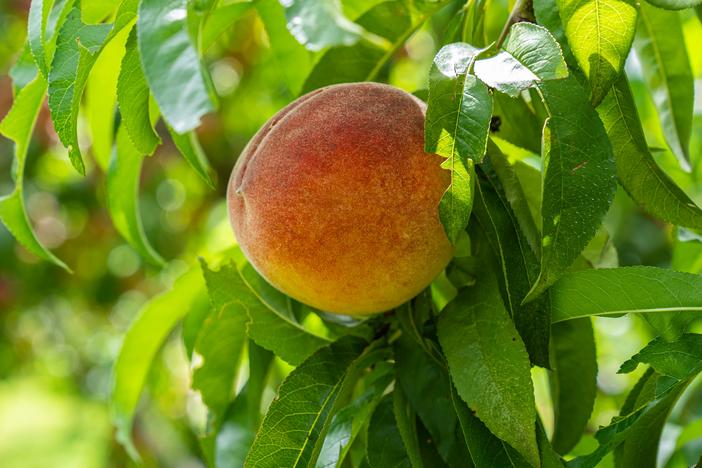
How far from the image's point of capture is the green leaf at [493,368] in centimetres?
69

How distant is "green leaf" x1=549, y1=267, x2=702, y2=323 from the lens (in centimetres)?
75

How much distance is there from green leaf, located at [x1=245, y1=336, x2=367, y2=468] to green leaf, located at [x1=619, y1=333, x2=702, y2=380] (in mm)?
274

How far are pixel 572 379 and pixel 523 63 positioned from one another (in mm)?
405

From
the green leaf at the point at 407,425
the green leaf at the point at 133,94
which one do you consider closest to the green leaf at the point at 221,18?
the green leaf at the point at 133,94

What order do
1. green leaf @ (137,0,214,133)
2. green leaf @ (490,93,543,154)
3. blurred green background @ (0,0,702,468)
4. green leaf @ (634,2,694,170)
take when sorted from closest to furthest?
green leaf @ (137,0,214,133) < green leaf @ (490,93,543,154) < green leaf @ (634,2,694,170) < blurred green background @ (0,0,702,468)

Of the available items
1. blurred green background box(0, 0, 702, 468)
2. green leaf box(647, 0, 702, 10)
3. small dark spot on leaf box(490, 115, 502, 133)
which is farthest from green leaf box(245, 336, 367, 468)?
blurred green background box(0, 0, 702, 468)

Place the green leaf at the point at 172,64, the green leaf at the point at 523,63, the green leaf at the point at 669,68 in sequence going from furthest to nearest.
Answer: the green leaf at the point at 669,68, the green leaf at the point at 523,63, the green leaf at the point at 172,64

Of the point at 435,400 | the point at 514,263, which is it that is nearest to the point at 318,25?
the point at 514,263

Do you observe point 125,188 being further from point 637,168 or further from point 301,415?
point 637,168

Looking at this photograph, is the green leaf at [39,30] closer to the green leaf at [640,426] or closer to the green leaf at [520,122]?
the green leaf at [520,122]

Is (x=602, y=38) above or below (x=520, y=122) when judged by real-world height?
above

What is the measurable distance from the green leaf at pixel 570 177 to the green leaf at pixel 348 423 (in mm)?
244

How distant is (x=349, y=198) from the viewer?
29.9 inches

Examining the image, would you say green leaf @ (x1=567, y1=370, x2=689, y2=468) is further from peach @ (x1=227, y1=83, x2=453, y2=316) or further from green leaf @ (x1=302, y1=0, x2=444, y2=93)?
green leaf @ (x1=302, y1=0, x2=444, y2=93)
